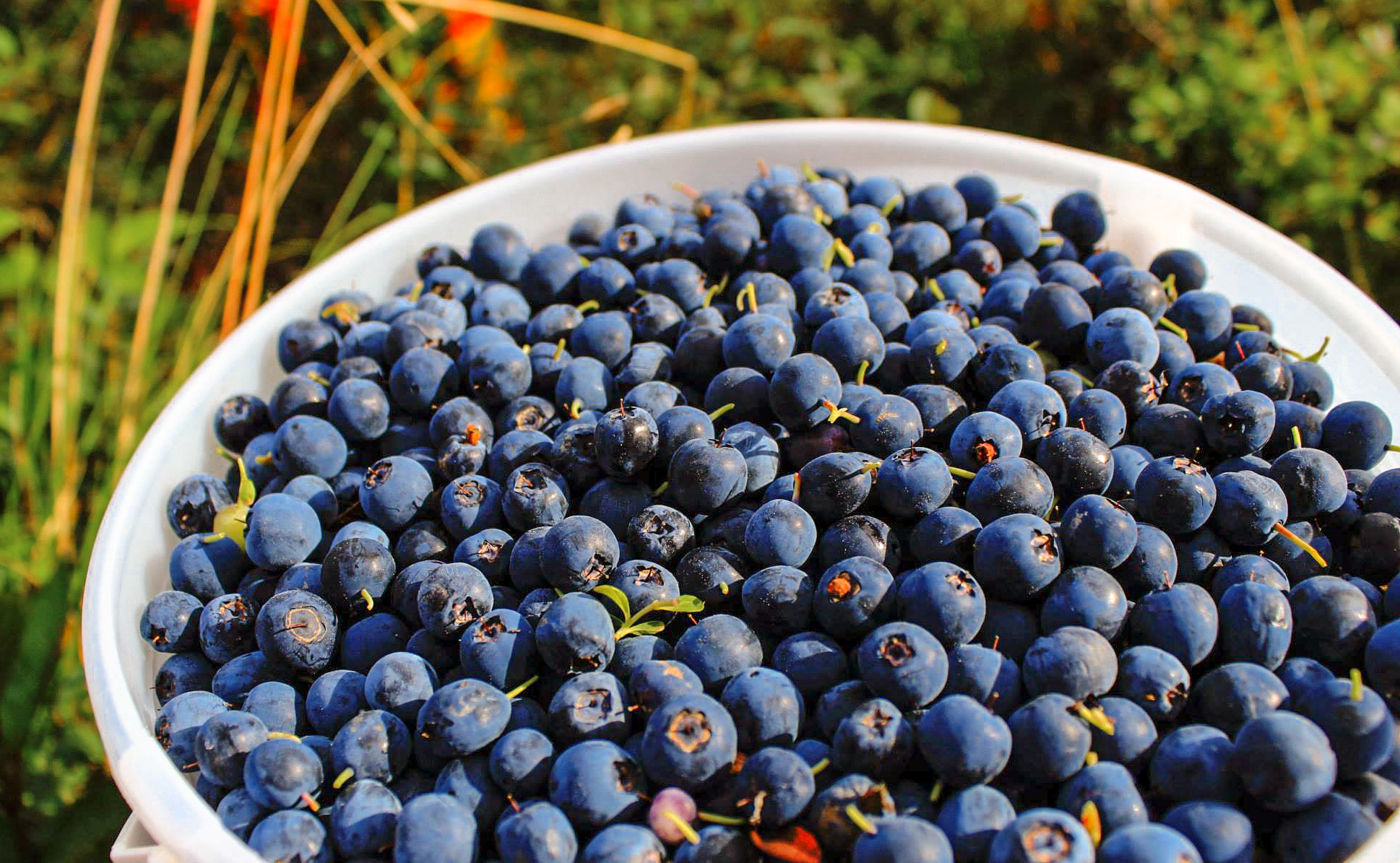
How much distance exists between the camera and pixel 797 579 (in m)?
0.99

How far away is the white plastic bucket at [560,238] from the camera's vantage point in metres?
0.97

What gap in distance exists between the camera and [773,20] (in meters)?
2.78

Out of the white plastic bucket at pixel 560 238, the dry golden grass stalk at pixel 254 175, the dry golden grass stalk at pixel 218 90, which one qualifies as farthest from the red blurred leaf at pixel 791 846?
the dry golden grass stalk at pixel 218 90

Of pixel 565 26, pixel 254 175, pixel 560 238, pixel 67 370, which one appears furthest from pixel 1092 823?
pixel 67 370

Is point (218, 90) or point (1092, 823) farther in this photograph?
point (218, 90)

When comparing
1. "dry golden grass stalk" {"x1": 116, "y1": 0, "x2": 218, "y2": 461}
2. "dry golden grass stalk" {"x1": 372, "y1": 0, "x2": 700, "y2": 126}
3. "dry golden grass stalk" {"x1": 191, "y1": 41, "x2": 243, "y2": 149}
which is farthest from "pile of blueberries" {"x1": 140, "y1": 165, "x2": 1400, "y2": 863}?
"dry golden grass stalk" {"x1": 191, "y1": 41, "x2": 243, "y2": 149}

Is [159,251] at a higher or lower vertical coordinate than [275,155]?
A: lower

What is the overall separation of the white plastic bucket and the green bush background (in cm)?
45

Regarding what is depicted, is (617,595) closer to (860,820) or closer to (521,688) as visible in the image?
(521,688)

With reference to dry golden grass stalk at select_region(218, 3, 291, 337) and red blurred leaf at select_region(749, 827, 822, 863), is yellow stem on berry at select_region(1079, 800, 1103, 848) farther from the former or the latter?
dry golden grass stalk at select_region(218, 3, 291, 337)

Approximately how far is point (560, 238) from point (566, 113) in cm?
107

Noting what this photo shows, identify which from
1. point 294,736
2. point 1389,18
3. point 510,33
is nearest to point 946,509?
point 294,736

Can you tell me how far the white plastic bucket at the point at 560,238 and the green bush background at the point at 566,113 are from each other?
1.49 ft

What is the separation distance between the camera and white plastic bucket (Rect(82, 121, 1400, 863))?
0.97 m
